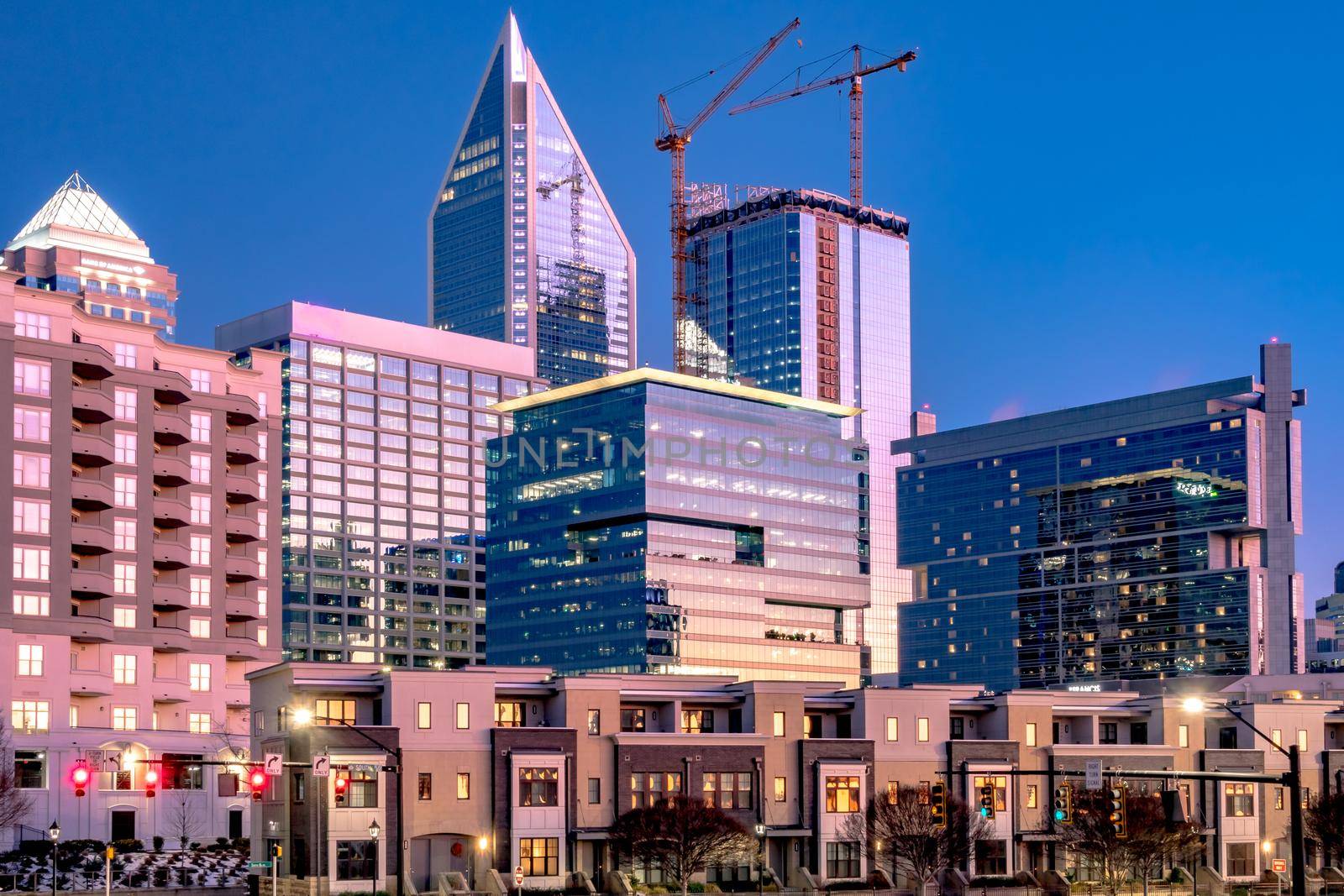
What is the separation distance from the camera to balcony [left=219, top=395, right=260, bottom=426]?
16212cm

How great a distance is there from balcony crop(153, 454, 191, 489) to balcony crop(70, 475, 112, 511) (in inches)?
300

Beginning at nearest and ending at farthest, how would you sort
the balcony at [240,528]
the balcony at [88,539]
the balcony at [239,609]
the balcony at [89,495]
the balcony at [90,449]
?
the balcony at [88,539]
the balcony at [89,495]
the balcony at [90,449]
the balcony at [239,609]
the balcony at [240,528]

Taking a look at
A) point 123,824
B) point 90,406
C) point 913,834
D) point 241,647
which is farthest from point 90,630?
point 913,834

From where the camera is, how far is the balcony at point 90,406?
14662 centimetres

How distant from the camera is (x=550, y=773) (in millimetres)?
108812

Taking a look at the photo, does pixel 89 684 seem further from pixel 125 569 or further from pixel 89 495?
pixel 89 495

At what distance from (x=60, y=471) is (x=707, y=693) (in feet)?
188

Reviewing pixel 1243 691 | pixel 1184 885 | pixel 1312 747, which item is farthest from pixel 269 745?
pixel 1243 691

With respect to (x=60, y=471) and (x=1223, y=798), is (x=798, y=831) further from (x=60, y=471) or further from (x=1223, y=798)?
(x=60, y=471)

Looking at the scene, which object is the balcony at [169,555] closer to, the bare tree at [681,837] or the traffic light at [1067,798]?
the bare tree at [681,837]

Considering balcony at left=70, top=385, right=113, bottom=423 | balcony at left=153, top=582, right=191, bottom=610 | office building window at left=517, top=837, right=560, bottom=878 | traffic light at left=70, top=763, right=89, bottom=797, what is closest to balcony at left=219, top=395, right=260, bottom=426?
balcony at left=70, top=385, right=113, bottom=423

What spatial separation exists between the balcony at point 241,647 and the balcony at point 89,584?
48.3ft

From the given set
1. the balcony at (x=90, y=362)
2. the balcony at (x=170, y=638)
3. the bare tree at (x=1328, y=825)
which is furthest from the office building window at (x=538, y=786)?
the balcony at (x=90, y=362)

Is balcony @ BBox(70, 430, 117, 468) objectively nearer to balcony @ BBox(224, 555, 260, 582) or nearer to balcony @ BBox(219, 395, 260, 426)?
balcony @ BBox(219, 395, 260, 426)
